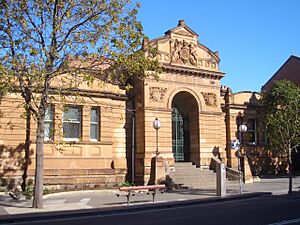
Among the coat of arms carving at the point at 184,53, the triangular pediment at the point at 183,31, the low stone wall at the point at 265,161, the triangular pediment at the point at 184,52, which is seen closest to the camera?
the triangular pediment at the point at 184,52

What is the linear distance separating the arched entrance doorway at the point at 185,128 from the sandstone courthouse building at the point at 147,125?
73 millimetres

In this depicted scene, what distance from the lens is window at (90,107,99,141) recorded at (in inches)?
922

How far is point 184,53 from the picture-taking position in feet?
85.3

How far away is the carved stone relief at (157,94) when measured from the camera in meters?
24.4

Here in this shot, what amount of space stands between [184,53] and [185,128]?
5642 mm

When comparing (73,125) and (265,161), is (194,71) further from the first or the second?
(265,161)

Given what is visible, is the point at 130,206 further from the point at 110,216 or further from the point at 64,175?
the point at 64,175

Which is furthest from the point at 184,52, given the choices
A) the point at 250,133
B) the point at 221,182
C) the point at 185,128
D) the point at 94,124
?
the point at 221,182

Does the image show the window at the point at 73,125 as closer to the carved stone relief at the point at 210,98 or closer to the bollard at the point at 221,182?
the bollard at the point at 221,182

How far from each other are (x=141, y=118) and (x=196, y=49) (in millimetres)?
6805

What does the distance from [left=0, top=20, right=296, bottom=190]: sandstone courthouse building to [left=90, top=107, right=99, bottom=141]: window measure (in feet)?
Result: 0.21

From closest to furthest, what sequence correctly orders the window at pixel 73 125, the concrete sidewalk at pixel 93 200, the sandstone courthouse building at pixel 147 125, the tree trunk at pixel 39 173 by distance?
the tree trunk at pixel 39 173
the concrete sidewalk at pixel 93 200
the sandstone courthouse building at pixel 147 125
the window at pixel 73 125

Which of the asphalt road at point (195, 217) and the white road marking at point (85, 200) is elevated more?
the asphalt road at point (195, 217)

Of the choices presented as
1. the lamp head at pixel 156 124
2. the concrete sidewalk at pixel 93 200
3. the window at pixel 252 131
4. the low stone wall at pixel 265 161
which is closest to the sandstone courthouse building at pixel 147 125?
the low stone wall at pixel 265 161
